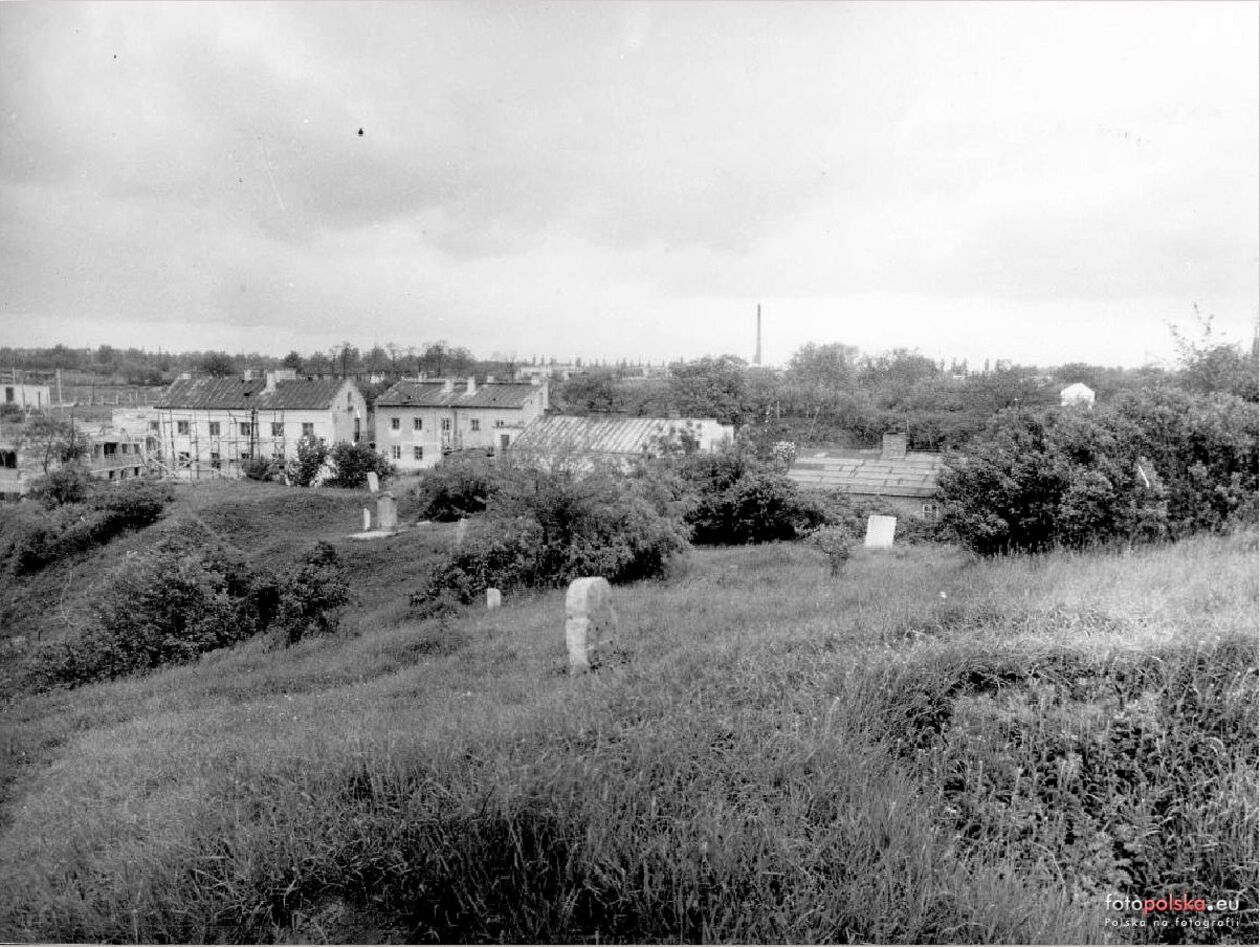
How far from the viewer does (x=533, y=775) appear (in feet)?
8.91

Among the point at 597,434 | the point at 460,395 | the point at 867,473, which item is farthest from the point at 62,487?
the point at 867,473

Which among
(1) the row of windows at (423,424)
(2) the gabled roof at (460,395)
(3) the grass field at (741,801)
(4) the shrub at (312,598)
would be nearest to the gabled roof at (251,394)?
(1) the row of windows at (423,424)

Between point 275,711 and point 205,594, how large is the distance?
6806mm

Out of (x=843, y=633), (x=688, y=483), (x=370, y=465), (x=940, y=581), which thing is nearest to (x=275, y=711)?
(x=843, y=633)

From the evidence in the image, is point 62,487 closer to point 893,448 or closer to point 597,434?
point 597,434

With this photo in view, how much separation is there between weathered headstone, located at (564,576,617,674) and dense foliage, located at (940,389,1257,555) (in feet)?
16.2

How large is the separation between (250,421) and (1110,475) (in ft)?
94.3

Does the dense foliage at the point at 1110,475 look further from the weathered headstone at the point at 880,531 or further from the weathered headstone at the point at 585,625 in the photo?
the weathered headstone at the point at 585,625

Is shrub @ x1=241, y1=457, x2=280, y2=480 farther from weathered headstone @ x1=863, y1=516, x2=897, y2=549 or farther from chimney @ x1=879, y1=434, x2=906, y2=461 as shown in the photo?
chimney @ x1=879, y1=434, x2=906, y2=461

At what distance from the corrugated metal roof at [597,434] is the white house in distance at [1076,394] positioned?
597 centimetres

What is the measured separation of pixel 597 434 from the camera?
41.2ft

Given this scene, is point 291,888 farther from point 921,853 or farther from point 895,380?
point 895,380

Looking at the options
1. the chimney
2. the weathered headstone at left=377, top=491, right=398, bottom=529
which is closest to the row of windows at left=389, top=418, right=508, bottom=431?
the weathered headstone at left=377, top=491, right=398, bottom=529

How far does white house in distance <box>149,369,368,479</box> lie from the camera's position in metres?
26.0
